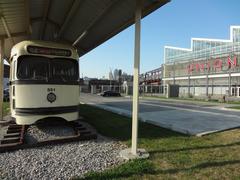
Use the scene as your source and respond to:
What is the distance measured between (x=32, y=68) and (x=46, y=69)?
1.44 ft

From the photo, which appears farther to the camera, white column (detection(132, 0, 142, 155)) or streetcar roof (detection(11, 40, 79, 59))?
streetcar roof (detection(11, 40, 79, 59))

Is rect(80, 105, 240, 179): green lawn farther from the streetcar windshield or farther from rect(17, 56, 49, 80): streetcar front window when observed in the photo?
rect(17, 56, 49, 80): streetcar front window

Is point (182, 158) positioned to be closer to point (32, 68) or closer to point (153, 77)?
point (32, 68)

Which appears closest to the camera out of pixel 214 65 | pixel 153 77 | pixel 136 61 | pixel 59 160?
pixel 59 160

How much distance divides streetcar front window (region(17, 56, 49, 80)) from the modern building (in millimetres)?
41809

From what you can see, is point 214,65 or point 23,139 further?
point 214,65

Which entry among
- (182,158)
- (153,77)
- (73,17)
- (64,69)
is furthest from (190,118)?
(153,77)

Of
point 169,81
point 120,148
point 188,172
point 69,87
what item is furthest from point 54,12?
point 169,81

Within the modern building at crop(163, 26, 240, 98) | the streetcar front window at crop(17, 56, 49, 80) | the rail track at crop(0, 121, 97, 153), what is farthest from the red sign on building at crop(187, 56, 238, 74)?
the streetcar front window at crop(17, 56, 49, 80)

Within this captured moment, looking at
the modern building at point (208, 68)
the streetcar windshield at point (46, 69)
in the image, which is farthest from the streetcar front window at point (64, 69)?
the modern building at point (208, 68)

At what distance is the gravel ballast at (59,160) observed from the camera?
507 cm

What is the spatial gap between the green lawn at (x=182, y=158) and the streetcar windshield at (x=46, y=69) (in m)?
2.67

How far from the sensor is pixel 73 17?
9.06 metres

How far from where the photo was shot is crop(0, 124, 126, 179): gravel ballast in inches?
200
